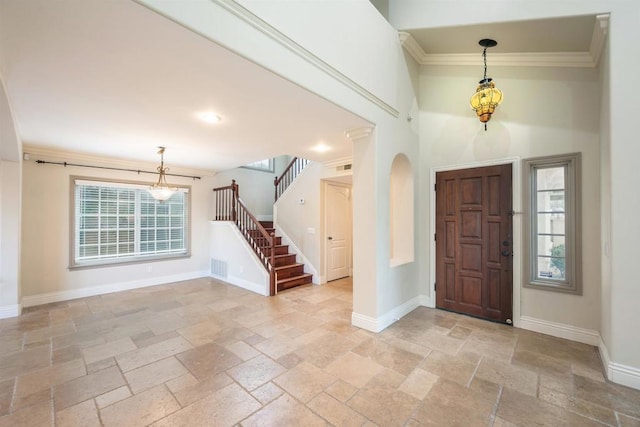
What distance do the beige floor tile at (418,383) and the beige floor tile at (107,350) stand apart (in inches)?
115

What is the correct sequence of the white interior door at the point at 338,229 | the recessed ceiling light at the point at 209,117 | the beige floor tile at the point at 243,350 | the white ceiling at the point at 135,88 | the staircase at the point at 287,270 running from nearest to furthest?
1. the white ceiling at the point at 135,88
2. the beige floor tile at the point at 243,350
3. the recessed ceiling light at the point at 209,117
4. the staircase at the point at 287,270
5. the white interior door at the point at 338,229

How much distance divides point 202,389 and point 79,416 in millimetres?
832

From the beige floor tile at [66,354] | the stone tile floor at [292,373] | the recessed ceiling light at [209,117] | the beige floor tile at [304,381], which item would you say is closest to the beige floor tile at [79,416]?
the stone tile floor at [292,373]

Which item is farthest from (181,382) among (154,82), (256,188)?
(256,188)

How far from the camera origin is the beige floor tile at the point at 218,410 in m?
1.92

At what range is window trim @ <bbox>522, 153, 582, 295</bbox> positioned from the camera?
3.16 metres

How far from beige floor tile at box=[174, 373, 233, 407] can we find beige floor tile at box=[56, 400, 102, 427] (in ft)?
1.76

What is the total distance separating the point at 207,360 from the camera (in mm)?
2766

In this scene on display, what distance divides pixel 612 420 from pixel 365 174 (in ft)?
9.65

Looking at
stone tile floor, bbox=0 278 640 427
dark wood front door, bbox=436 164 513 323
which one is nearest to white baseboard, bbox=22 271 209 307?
stone tile floor, bbox=0 278 640 427

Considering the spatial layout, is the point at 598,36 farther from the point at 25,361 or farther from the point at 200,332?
the point at 25,361

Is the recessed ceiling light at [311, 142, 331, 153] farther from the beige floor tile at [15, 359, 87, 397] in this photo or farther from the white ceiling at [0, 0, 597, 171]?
the beige floor tile at [15, 359, 87, 397]

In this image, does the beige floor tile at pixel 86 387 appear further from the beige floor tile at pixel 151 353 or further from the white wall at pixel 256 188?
the white wall at pixel 256 188

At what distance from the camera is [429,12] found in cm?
357
